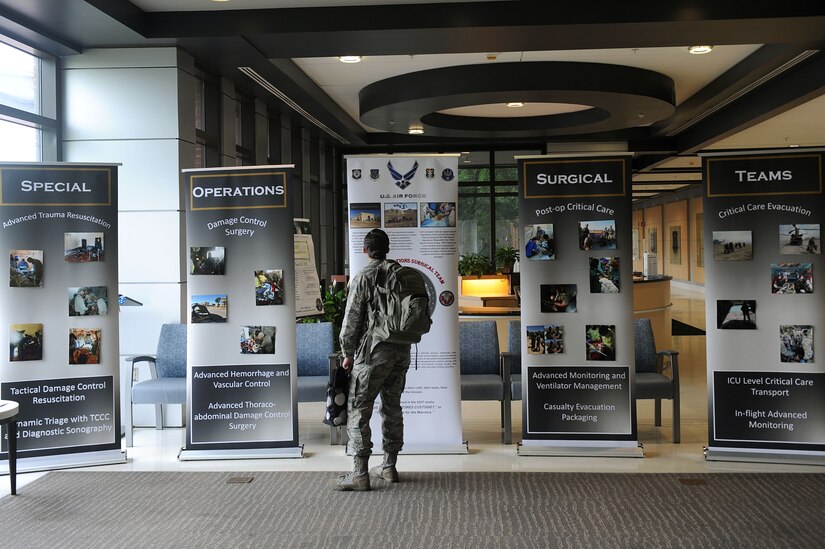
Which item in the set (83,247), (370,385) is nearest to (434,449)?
(370,385)

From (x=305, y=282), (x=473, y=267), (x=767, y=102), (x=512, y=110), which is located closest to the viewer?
(x=305, y=282)

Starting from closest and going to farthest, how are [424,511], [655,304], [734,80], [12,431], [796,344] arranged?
1. [424,511]
2. [12,431]
3. [796,344]
4. [734,80]
5. [655,304]

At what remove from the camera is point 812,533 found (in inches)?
172

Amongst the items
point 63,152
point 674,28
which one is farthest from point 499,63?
point 63,152

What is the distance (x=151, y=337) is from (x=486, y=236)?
32.8 ft

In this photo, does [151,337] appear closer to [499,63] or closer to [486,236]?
[499,63]

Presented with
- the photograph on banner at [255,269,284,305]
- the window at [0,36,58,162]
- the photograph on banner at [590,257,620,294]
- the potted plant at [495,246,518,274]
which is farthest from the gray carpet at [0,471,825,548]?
the potted plant at [495,246,518,274]

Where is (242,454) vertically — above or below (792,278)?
below

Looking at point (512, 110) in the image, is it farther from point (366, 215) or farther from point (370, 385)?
point (370, 385)

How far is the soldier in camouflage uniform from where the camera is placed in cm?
527

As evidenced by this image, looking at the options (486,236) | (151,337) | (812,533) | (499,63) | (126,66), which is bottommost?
(812,533)

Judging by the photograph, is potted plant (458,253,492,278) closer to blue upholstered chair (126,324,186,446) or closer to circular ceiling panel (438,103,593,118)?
circular ceiling panel (438,103,593,118)

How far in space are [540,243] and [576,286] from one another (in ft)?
1.43

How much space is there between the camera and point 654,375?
21.9 ft
